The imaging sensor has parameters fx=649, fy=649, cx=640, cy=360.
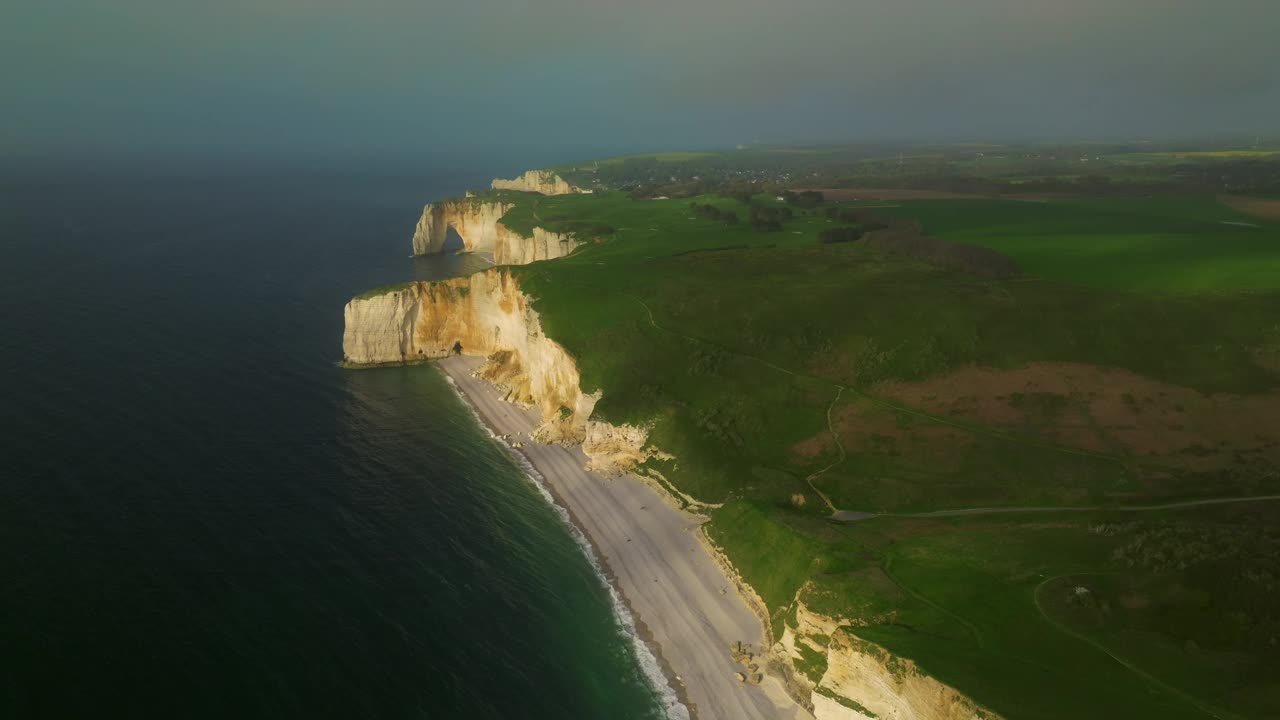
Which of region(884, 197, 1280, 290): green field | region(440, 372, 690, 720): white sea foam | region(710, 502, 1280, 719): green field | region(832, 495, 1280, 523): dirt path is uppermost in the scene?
region(884, 197, 1280, 290): green field

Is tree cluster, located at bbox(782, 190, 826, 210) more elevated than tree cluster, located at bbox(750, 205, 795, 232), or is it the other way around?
tree cluster, located at bbox(782, 190, 826, 210)

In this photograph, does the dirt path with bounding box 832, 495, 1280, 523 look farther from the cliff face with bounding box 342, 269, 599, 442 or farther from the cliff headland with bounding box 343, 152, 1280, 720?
the cliff face with bounding box 342, 269, 599, 442

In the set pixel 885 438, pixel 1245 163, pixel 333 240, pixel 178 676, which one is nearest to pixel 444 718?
pixel 178 676

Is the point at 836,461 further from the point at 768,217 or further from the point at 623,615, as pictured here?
the point at 768,217

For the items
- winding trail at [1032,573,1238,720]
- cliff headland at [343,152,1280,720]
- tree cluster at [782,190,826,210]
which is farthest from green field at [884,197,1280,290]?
winding trail at [1032,573,1238,720]

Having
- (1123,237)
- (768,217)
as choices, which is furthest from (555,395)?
(1123,237)

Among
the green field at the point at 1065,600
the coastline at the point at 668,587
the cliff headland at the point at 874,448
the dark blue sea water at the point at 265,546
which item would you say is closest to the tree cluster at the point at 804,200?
the cliff headland at the point at 874,448

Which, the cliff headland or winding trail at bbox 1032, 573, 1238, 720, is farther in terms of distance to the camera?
the cliff headland

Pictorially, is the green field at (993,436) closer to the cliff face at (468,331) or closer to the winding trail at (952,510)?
the winding trail at (952,510)

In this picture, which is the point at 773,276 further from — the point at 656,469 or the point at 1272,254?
the point at 1272,254
